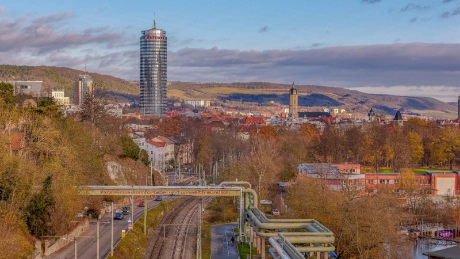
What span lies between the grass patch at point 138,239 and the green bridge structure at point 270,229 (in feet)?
3.91

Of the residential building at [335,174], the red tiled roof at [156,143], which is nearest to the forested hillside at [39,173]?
the residential building at [335,174]

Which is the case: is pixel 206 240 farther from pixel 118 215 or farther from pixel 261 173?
pixel 261 173

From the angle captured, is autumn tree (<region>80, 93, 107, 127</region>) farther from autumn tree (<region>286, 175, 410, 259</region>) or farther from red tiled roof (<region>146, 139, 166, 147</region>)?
autumn tree (<region>286, 175, 410, 259</region>)

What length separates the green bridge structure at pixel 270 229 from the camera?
25109mm

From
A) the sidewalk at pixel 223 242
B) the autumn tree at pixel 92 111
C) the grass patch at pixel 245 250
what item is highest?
the autumn tree at pixel 92 111

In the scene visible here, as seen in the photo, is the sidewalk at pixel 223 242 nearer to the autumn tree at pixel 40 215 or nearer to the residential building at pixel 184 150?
the autumn tree at pixel 40 215

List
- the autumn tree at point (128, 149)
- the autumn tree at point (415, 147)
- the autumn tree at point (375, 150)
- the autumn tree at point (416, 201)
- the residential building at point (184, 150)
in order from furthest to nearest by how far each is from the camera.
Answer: the residential building at point (184, 150) → the autumn tree at point (415, 147) → the autumn tree at point (375, 150) → the autumn tree at point (128, 149) → the autumn tree at point (416, 201)

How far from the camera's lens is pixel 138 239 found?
31.7m

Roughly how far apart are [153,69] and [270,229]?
14069cm

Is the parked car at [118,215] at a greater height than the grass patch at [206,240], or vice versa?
the parked car at [118,215]

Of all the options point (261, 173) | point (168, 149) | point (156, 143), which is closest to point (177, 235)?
point (261, 173)

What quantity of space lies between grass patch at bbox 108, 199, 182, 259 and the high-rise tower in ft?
412

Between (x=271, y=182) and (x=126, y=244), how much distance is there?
20.7m

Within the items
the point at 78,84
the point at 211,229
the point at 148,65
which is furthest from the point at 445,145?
the point at 78,84
